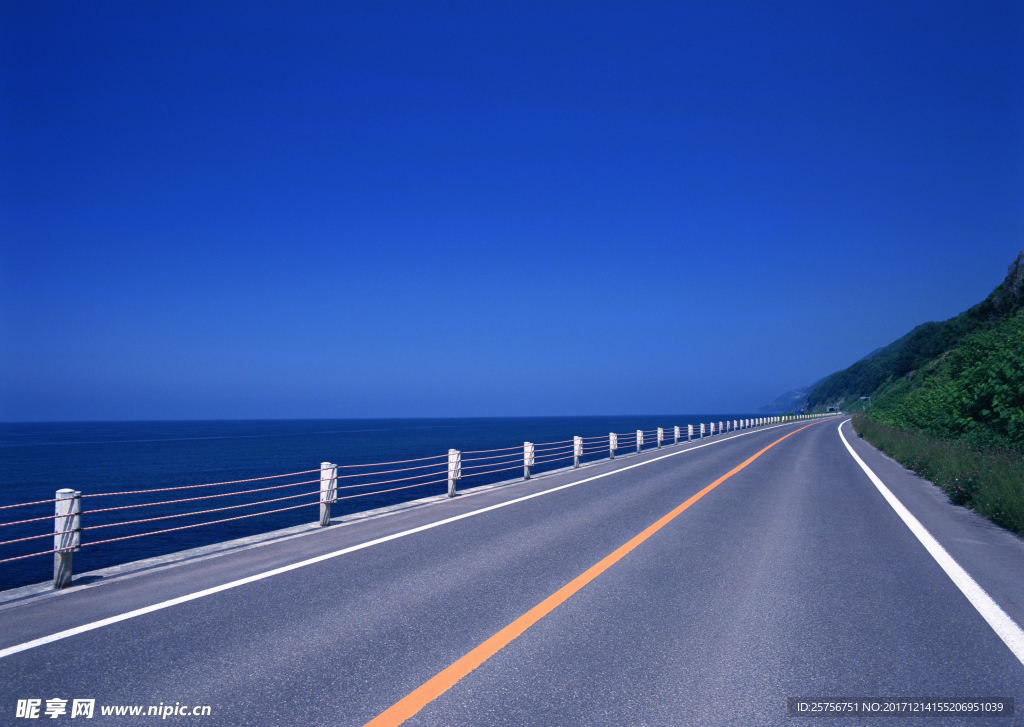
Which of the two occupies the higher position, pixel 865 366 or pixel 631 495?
pixel 865 366

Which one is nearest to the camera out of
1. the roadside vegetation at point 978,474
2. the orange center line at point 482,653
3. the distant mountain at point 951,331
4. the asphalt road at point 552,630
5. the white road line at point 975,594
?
the orange center line at point 482,653

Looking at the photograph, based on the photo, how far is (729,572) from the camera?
263 inches

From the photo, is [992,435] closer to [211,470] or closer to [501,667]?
[501,667]

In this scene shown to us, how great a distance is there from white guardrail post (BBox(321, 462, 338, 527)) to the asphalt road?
1.17 metres

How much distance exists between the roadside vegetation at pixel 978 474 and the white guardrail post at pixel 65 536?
39.5 ft

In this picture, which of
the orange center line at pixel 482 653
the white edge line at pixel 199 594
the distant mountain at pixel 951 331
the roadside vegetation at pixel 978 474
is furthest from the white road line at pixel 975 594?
the distant mountain at pixel 951 331

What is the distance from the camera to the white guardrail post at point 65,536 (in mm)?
6367

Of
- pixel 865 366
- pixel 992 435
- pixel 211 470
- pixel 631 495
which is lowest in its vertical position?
pixel 211 470

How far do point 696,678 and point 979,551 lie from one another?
5.95 m

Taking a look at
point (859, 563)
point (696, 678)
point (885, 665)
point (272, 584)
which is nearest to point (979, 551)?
point (859, 563)

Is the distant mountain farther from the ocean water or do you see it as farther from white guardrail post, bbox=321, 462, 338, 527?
the ocean water

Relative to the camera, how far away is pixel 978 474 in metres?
11.7

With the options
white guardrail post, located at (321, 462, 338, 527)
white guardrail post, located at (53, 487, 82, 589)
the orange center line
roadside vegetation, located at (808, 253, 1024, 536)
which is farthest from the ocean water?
roadside vegetation, located at (808, 253, 1024, 536)

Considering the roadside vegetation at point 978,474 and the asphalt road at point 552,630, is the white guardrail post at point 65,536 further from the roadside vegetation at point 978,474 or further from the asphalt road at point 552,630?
the roadside vegetation at point 978,474
